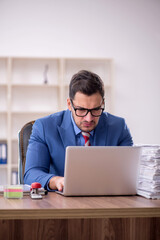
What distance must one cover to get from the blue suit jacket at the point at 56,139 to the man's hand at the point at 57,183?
0.22 metres

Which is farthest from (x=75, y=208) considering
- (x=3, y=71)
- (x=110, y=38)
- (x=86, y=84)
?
(x=110, y=38)

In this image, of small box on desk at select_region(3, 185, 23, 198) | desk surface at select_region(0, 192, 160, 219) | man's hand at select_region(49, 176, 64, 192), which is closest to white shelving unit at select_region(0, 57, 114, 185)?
man's hand at select_region(49, 176, 64, 192)

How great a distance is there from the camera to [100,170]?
181 centimetres

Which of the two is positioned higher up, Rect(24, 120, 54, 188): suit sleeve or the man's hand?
Rect(24, 120, 54, 188): suit sleeve

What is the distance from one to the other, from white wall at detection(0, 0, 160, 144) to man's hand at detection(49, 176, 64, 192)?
159 inches

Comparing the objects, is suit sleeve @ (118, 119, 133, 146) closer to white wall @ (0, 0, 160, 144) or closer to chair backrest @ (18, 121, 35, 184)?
chair backrest @ (18, 121, 35, 184)

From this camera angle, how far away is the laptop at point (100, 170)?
1.77 m

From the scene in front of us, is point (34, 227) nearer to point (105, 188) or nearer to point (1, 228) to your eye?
point (1, 228)

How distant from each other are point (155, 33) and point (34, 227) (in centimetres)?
511

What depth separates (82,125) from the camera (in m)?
2.29

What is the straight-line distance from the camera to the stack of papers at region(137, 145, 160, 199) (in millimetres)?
1827

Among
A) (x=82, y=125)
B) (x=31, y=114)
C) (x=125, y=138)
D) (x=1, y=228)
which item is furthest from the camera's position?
(x=31, y=114)

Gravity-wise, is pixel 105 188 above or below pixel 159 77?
below

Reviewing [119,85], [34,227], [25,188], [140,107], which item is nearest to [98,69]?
[119,85]
